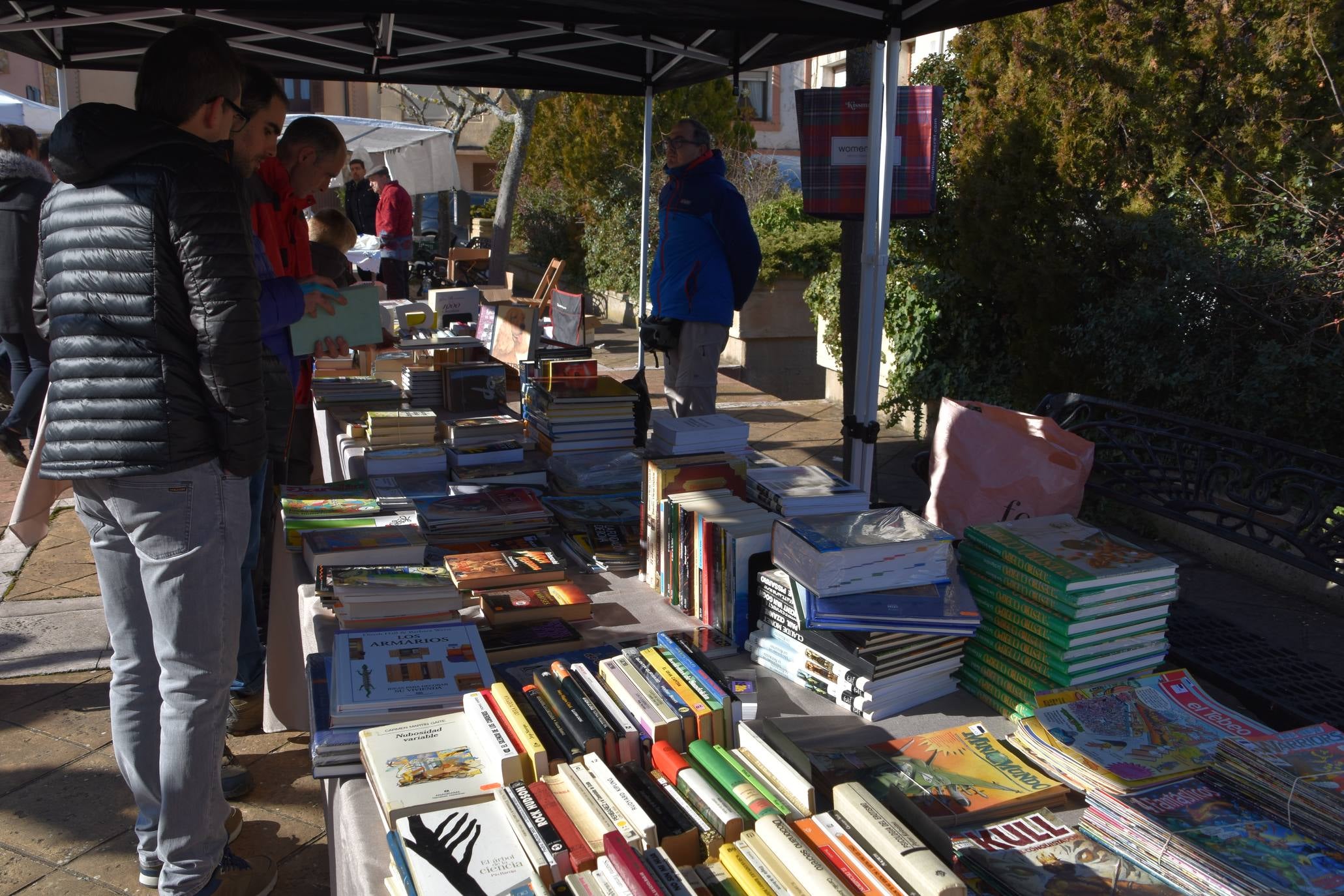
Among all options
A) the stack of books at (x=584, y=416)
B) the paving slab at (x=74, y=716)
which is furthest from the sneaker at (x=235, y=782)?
the stack of books at (x=584, y=416)

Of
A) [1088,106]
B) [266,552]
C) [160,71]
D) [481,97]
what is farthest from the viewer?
[481,97]

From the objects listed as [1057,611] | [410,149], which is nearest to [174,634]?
[1057,611]

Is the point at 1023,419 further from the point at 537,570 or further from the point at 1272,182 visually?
the point at 1272,182

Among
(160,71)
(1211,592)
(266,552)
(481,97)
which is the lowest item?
(1211,592)

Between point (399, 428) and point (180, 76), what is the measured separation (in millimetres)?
1695

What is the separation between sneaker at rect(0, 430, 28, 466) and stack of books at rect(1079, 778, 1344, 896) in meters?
5.63

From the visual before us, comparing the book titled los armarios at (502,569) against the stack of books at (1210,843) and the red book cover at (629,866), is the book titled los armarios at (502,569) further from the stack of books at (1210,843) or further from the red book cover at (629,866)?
the stack of books at (1210,843)

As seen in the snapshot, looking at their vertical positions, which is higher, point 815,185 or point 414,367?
point 815,185

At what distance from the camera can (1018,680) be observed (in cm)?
200

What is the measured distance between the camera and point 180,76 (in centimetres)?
191

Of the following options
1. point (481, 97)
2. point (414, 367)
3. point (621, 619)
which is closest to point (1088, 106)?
point (414, 367)

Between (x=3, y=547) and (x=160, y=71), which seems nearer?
(x=160, y=71)

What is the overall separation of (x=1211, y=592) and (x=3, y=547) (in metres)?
5.47

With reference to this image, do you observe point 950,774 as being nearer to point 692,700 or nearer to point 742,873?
point 692,700
